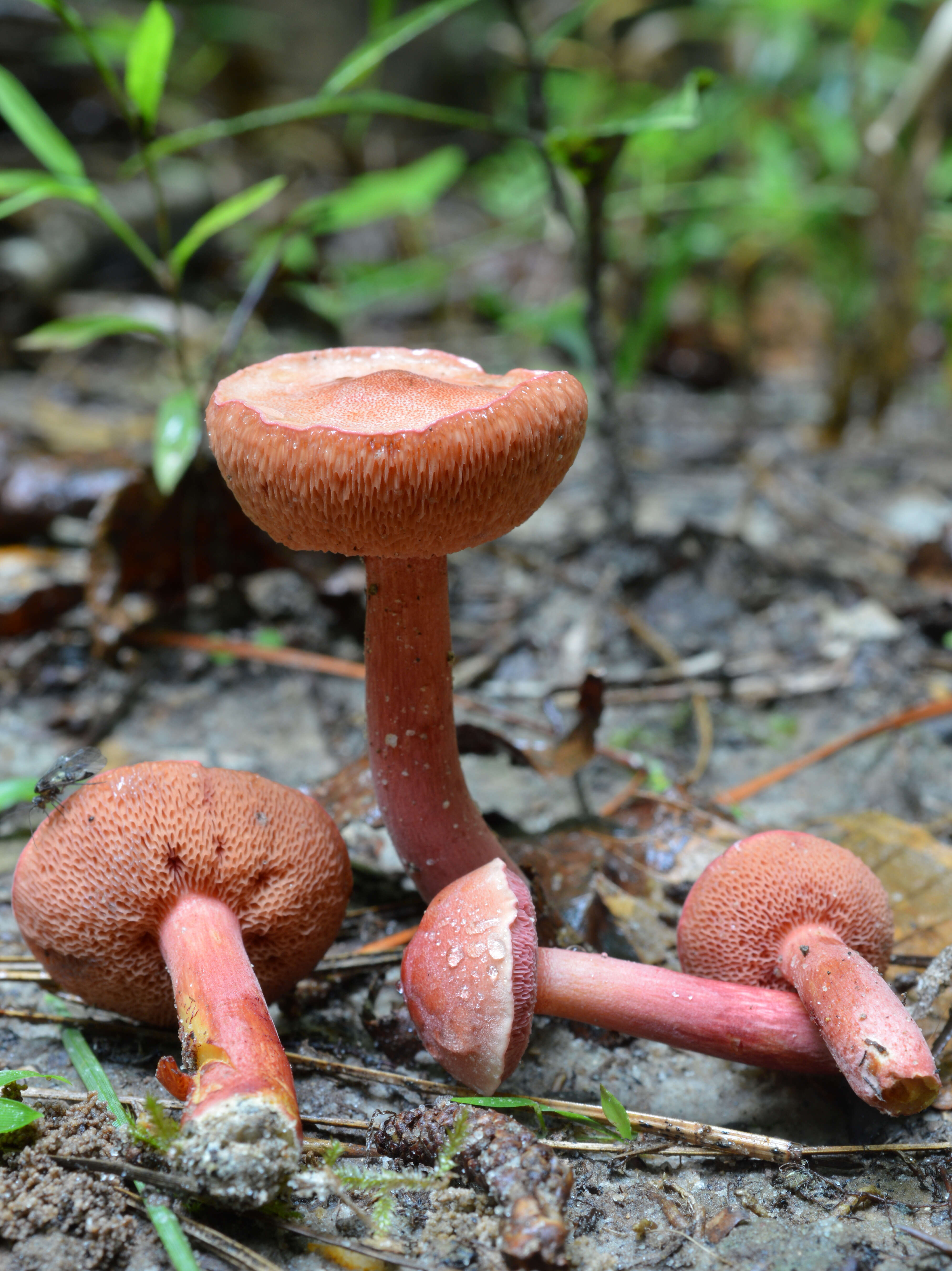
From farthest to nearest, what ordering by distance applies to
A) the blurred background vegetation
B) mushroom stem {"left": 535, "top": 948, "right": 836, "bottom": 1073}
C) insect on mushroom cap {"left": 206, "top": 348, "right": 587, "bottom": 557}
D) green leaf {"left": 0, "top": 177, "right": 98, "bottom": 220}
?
the blurred background vegetation
green leaf {"left": 0, "top": 177, "right": 98, "bottom": 220}
mushroom stem {"left": 535, "top": 948, "right": 836, "bottom": 1073}
insect on mushroom cap {"left": 206, "top": 348, "right": 587, "bottom": 557}

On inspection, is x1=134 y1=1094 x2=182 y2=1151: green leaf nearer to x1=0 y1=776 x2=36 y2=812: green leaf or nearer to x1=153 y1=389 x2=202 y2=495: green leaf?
x1=0 y1=776 x2=36 y2=812: green leaf

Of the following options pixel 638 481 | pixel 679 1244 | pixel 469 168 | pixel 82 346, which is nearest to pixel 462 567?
pixel 638 481

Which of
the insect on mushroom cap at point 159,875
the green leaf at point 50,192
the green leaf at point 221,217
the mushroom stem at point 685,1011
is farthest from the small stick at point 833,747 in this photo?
the green leaf at point 50,192

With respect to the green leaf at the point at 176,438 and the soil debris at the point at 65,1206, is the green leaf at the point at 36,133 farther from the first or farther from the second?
the soil debris at the point at 65,1206

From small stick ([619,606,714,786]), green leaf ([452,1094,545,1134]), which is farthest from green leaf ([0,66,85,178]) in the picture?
green leaf ([452,1094,545,1134])

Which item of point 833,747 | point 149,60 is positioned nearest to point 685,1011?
point 833,747

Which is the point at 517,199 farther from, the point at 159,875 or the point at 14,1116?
the point at 14,1116

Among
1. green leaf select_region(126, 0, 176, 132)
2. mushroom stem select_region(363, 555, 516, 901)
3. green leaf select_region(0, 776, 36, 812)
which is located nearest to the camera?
mushroom stem select_region(363, 555, 516, 901)

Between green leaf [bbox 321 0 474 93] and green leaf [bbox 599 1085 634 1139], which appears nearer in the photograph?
green leaf [bbox 599 1085 634 1139]
